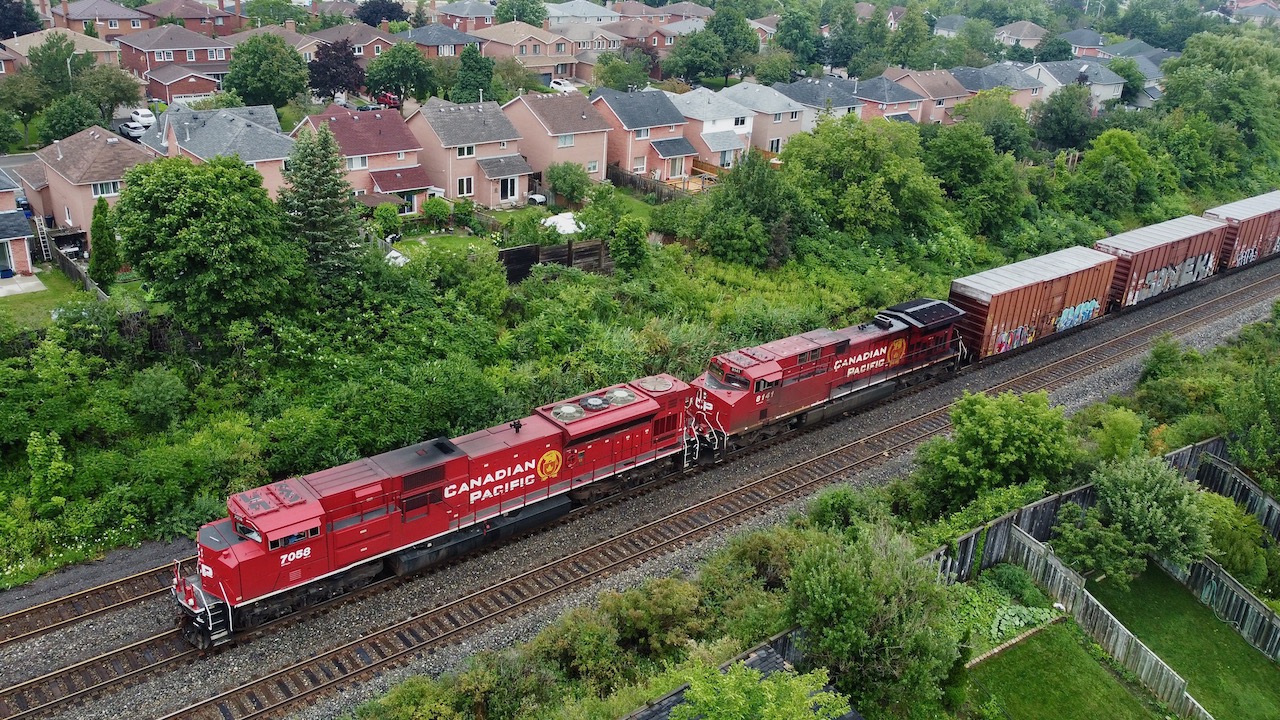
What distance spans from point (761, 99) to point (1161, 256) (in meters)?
33.8

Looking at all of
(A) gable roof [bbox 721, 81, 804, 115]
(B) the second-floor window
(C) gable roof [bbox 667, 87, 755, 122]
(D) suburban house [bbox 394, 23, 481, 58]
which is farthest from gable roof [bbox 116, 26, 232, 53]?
(A) gable roof [bbox 721, 81, 804, 115]

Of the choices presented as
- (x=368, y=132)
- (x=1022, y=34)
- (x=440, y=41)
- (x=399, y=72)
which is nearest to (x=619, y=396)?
(x=368, y=132)

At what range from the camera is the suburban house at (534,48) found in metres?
102

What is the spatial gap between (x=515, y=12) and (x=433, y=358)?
9609 cm

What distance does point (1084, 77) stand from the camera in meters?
94.5

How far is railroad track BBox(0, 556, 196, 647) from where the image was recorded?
2272 cm

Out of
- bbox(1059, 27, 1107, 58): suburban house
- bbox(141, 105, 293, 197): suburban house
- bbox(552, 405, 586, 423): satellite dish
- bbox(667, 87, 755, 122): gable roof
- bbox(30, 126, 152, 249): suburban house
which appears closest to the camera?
bbox(552, 405, 586, 423): satellite dish

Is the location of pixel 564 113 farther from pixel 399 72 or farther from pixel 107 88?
pixel 107 88

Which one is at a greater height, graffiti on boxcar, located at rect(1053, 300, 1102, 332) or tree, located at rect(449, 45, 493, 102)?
tree, located at rect(449, 45, 493, 102)

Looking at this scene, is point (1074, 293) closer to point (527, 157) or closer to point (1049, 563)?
point (1049, 563)

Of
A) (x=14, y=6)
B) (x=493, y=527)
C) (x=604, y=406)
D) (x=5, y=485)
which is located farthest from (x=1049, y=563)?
→ (x=14, y=6)

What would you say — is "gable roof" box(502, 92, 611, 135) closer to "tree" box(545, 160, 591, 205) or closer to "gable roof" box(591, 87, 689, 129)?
"gable roof" box(591, 87, 689, 129)

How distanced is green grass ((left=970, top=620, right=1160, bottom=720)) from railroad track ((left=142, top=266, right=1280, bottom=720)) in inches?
344

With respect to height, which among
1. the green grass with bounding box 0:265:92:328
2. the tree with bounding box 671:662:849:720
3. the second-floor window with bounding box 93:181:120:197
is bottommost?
the green grass with bounding box 0:265:92:328
